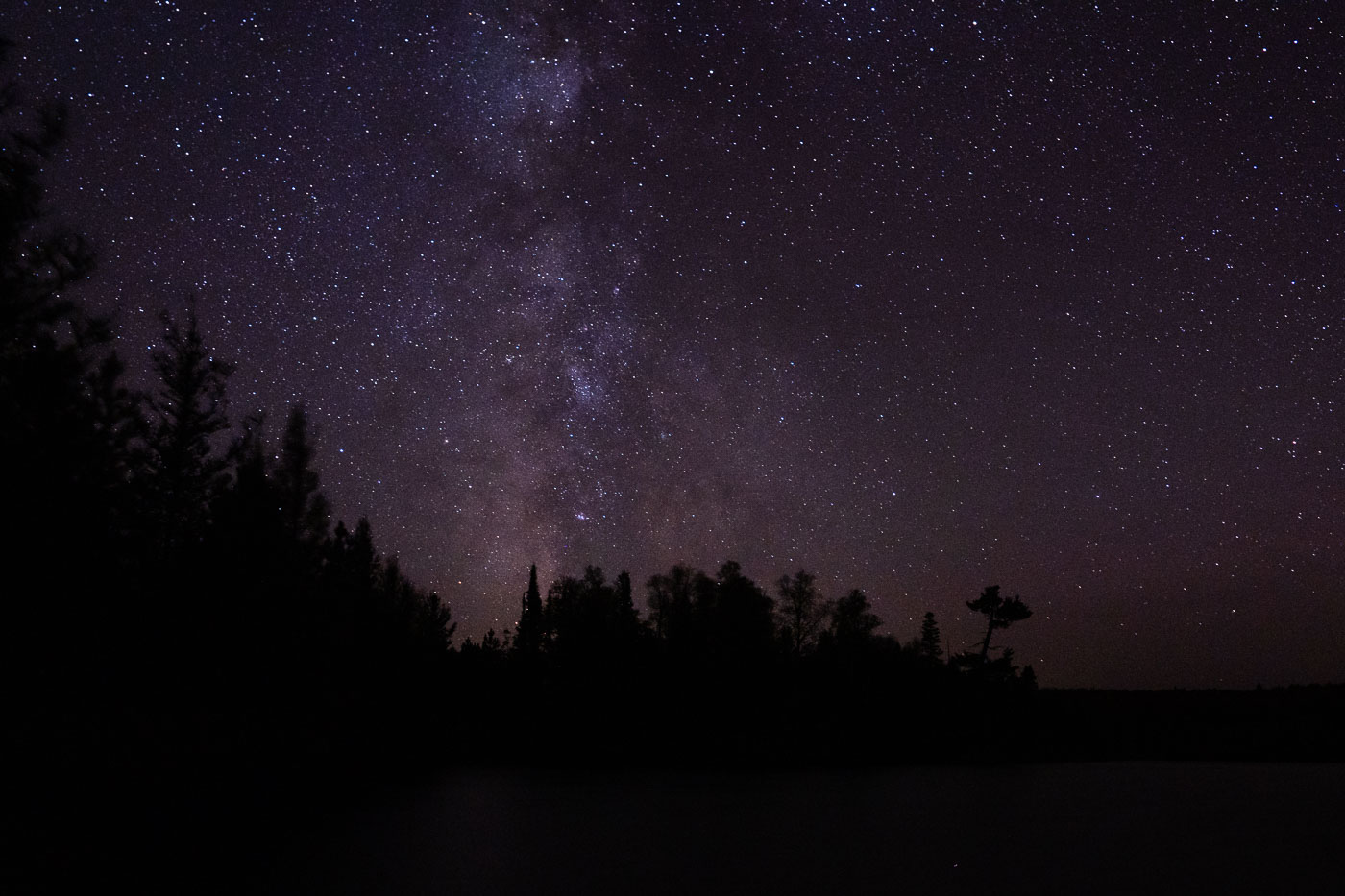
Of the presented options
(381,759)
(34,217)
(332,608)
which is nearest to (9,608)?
(34,217)

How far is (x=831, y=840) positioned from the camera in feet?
51.2

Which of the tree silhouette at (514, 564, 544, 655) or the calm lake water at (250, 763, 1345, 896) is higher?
the tree silhouette at (514, 564, 544, 655)

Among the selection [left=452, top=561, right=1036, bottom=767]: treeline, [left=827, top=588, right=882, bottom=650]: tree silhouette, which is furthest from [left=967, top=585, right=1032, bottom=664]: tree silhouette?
[left=827, top=588, right=882, bottom=650]: tree silhouette

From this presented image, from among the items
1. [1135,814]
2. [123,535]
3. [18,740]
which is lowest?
[1135,814]

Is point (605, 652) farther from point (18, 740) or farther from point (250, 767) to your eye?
point (18, 740)

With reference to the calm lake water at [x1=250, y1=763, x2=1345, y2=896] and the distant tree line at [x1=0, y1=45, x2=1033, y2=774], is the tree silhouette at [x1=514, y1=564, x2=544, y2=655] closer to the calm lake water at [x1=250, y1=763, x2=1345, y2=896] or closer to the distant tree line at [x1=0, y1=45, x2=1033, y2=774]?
the distant tree line at [x1=0, y1=45, x2=1033, y2=774]

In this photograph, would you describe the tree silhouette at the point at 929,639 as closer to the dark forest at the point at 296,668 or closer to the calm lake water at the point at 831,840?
the dark forest at the point at 296,668

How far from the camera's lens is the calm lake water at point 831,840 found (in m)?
11.9

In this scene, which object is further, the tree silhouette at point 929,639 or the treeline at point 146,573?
the tree silhouette at point 929,639

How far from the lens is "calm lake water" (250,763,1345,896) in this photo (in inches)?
467

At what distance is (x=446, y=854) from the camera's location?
14180 millimetres

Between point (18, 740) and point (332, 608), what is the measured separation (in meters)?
22.7

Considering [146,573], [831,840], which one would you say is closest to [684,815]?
[831,840]

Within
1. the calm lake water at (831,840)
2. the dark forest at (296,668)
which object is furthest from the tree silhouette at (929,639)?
the calm lake water at (831,840)
